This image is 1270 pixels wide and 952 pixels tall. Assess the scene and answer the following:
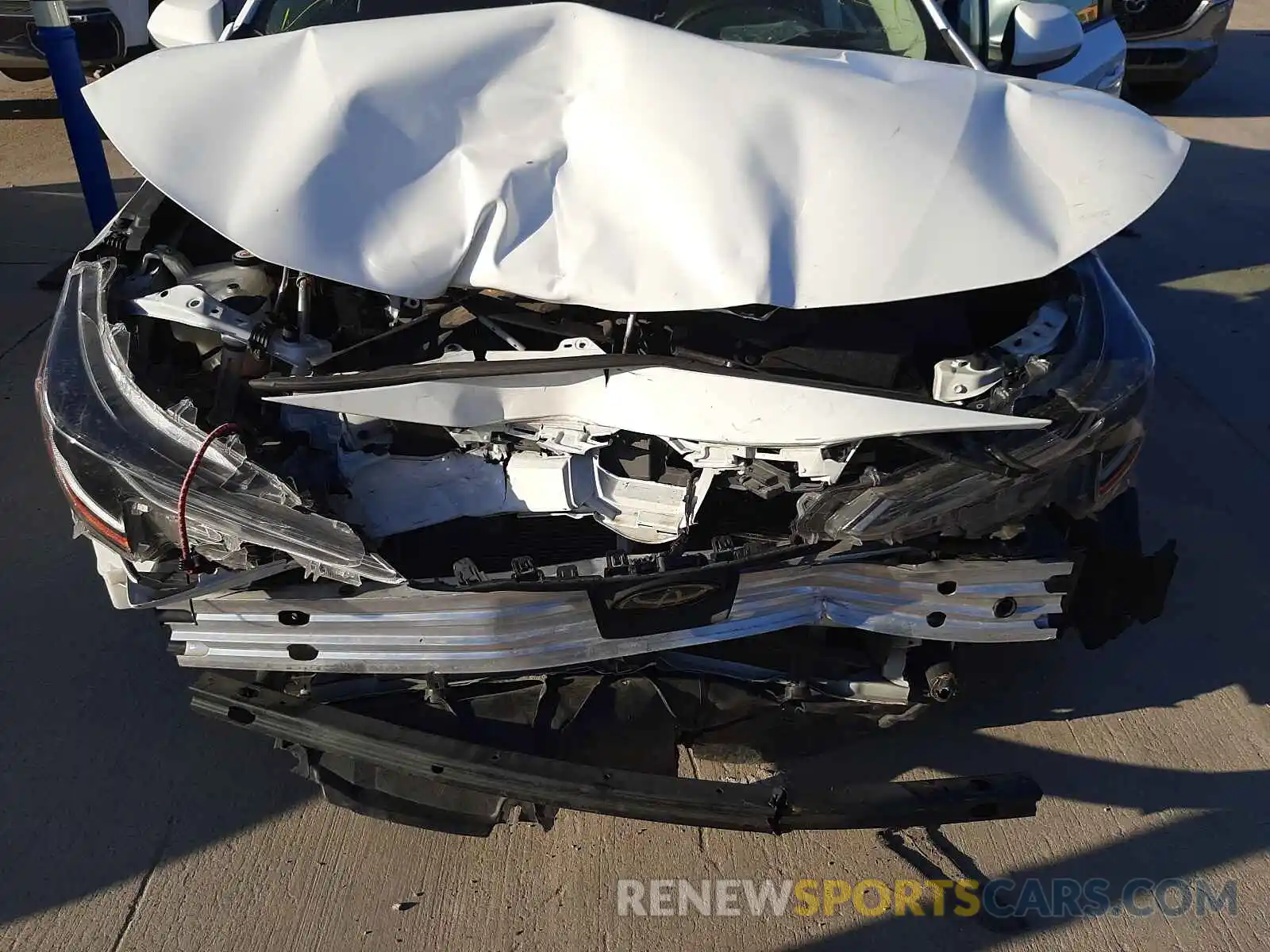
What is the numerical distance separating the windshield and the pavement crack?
220 centimetres

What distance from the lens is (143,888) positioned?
2.26 metres

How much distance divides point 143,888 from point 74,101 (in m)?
3.88

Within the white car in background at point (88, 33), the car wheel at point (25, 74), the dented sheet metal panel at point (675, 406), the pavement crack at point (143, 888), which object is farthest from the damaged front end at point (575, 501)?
the car wheel at point (25, 74)

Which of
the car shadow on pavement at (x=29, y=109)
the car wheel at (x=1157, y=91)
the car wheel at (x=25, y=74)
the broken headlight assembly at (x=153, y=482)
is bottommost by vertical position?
the car shadow on pavement at (x=29, y=109)

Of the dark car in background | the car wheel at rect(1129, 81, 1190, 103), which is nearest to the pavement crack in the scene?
the dark car in background

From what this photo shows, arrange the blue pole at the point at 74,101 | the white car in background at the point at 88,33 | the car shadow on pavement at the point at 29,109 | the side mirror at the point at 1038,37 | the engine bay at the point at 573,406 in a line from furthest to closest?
the car shadow on pavement at the point at 29,109
the white car in background at the point at 88,33
the blue pole at the point at 74,101
the side mirror at the point at 1038,37
the engine bay at the point at 573,406

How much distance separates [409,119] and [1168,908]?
2438mm

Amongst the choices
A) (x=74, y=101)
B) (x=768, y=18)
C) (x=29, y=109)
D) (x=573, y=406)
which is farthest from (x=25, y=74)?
(x=573, y=406)

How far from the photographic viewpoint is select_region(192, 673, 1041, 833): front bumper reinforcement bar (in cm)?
200

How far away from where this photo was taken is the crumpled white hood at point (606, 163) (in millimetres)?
2064

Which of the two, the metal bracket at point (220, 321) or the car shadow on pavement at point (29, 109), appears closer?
the metal bracket at point (220, 321)

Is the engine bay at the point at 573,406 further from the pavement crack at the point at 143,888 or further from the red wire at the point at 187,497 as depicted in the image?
the pavement crack at the point at 143,888

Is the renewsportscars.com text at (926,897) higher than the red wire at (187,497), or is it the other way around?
the red wire at (187,497)

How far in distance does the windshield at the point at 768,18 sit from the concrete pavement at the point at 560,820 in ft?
5.79
